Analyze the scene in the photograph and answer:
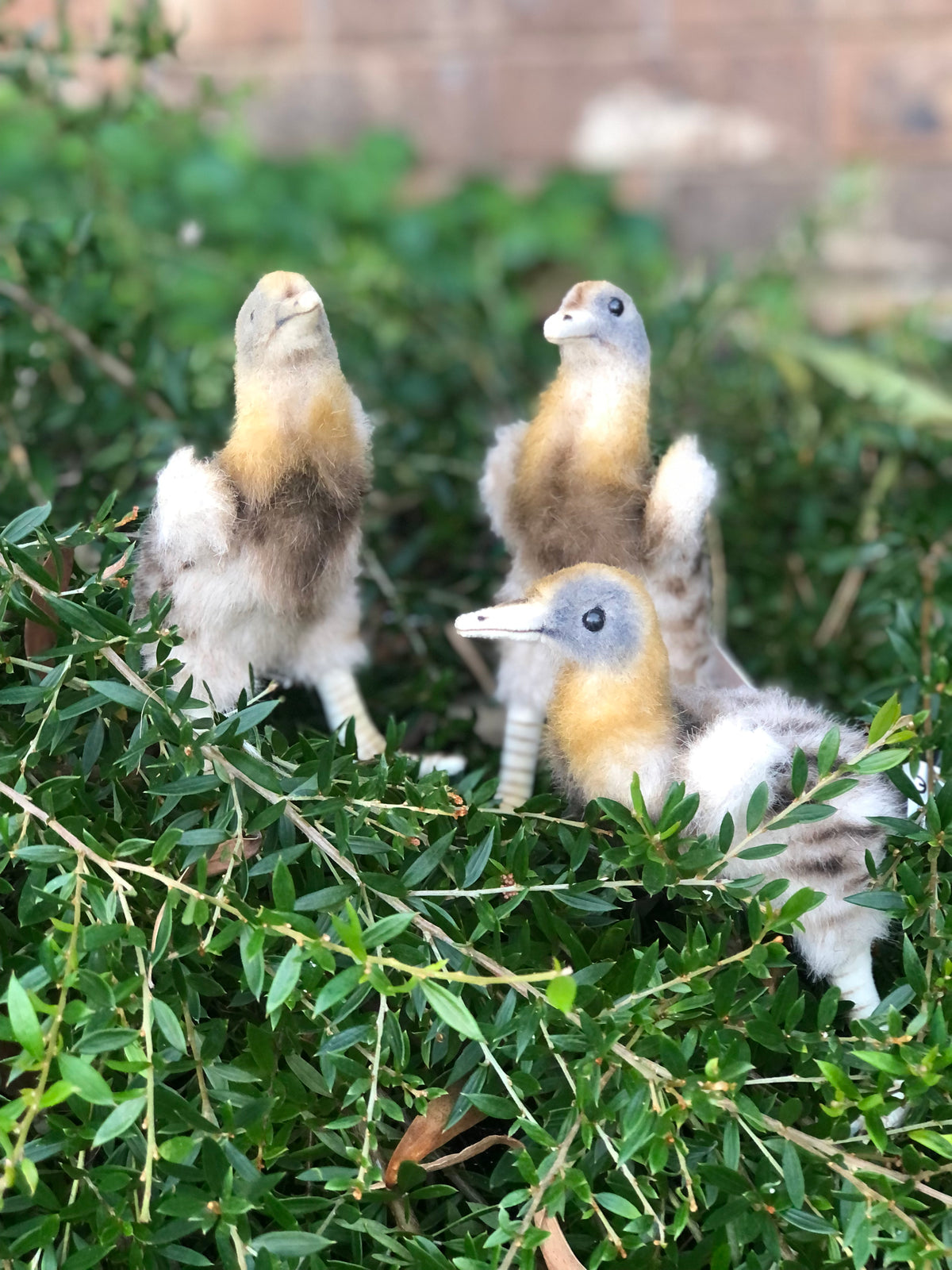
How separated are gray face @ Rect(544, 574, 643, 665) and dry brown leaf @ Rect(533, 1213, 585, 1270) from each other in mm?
282

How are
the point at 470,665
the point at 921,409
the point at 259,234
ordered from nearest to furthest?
the point at 470,665
the point at 921,409
the point at 259,234

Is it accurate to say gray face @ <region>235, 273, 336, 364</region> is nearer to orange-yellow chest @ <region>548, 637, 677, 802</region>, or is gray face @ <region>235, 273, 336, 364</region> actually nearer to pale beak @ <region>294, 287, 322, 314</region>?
pale beak @ <region>294, 287, 322, 314</region>

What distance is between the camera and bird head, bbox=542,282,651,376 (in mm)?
732

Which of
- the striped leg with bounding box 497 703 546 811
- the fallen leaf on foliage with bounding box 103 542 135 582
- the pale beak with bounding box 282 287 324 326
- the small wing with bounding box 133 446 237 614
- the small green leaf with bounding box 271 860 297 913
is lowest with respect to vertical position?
the striped leg with bounding box 497 703 546 811

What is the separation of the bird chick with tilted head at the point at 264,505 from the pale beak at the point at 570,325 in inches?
5.0

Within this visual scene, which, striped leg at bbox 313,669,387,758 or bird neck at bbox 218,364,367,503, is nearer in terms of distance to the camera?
bird neck at bbox 218,364,367,503

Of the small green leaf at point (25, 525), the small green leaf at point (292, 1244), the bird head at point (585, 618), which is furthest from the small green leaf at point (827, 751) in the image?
the small green leaf at point (25, 525)

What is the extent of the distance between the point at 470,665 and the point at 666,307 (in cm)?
74

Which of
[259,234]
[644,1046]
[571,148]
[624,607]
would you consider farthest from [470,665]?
[571,148]

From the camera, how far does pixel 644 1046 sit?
0.58 m

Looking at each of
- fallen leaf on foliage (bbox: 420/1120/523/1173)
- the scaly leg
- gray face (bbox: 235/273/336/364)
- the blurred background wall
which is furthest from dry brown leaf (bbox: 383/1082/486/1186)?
the blurred background wall

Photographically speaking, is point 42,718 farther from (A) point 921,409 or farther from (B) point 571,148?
(B) point 571,148

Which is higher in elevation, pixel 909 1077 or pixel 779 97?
pixel 779 97

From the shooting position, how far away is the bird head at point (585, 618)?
2.15ft
